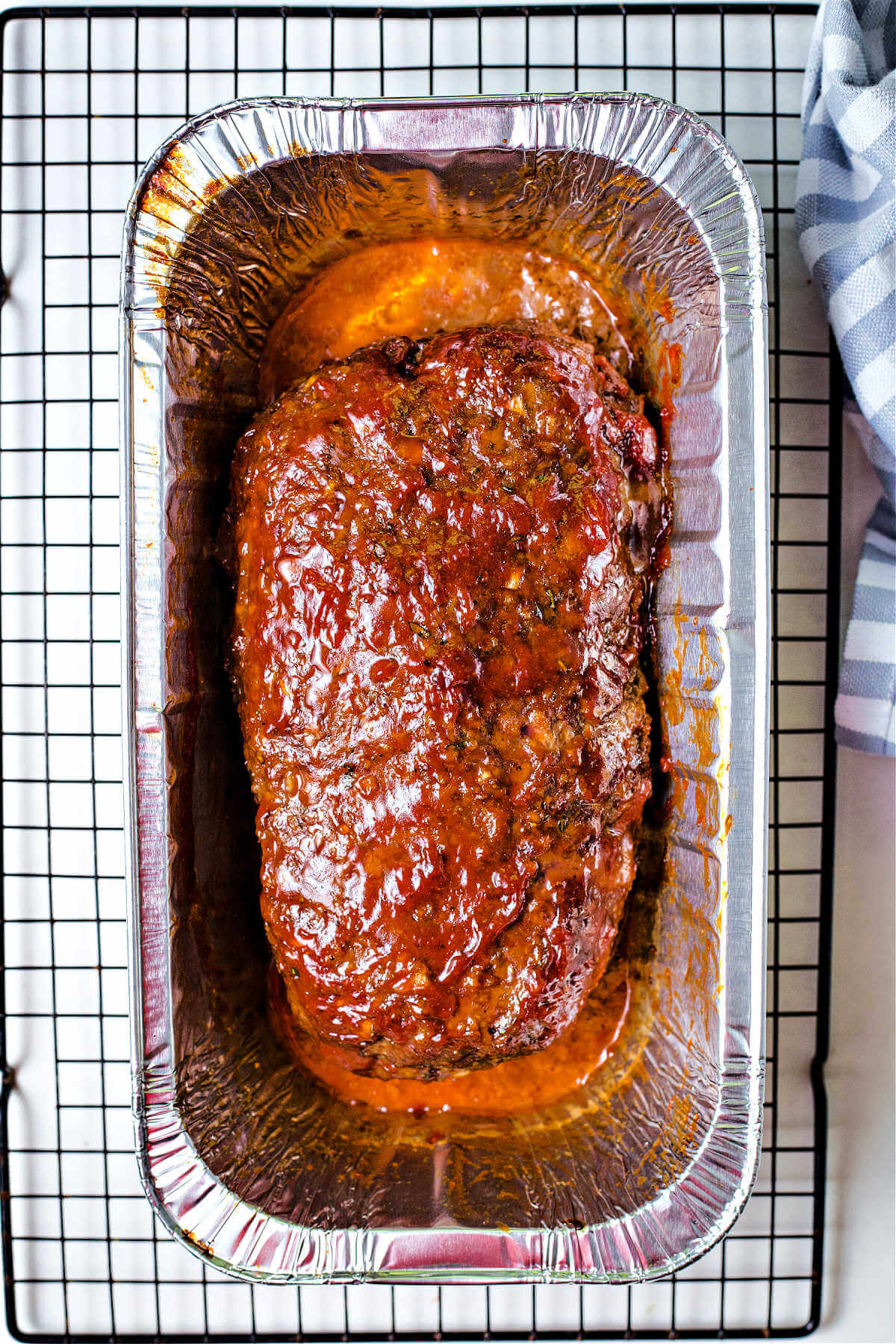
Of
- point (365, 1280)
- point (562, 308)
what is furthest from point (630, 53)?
point (365, 1280)

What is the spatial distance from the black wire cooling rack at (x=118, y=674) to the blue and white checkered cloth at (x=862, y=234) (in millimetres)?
57

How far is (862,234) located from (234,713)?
1039 mm

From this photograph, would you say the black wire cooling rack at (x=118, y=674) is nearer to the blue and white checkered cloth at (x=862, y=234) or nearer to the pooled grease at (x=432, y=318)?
the blue and white checkered cloth at (x=862, y=234)

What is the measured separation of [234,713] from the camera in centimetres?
113

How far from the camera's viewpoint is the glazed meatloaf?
99 cm

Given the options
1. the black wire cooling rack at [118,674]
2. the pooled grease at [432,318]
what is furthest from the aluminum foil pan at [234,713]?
the black wire cooling rack at [118,674]

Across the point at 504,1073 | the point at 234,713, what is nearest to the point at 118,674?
the point at 234,713

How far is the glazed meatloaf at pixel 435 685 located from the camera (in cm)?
99

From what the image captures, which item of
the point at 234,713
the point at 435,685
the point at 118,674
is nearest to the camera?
the point at 435,685

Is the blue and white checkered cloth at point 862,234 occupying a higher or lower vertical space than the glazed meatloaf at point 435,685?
higher

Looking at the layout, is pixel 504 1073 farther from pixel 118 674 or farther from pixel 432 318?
pixel 432 318

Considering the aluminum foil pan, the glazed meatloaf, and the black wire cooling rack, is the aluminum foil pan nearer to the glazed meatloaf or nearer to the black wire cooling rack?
the glazed meatloaf

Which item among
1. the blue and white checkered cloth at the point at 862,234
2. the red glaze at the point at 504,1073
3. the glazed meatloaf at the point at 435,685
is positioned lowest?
the red glaze at the point at 504,1073

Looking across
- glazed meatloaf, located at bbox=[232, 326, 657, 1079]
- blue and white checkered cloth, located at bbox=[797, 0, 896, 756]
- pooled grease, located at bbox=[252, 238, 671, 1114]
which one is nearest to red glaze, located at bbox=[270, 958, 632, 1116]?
pooled grease, located at bbox=[252, 238, 671, 1114]
